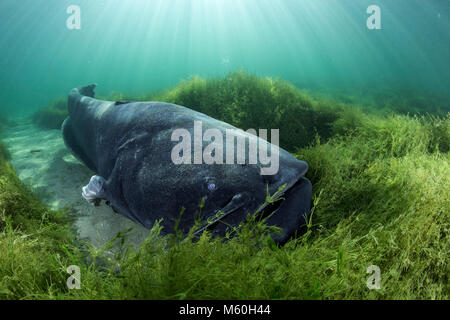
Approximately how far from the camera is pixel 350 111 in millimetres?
5906

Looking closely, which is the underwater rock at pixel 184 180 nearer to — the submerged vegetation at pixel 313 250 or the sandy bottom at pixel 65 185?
the submerged vegetation at pixel 313 250

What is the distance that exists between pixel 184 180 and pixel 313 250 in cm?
127

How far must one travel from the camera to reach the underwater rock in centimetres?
210

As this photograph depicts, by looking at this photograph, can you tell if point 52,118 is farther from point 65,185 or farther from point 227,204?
point 227,204

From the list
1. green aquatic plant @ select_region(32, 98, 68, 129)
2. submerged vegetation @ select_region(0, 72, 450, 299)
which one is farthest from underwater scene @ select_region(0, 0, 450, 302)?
green aquatic plant @ select_region(32, 98, 68, 129)

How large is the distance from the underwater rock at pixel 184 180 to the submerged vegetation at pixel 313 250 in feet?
0.67

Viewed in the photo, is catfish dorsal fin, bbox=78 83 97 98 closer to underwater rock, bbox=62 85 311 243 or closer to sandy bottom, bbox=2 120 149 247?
sandy bottom, bbox=2 120 149 247

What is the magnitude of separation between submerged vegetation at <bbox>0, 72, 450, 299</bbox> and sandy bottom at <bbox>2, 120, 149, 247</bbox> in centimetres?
33

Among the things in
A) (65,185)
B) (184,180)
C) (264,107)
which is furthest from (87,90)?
(184,180)

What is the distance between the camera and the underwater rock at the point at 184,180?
2100 mm

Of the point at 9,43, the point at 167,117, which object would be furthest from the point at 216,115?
the point at 9,43

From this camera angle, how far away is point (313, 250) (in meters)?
1.86

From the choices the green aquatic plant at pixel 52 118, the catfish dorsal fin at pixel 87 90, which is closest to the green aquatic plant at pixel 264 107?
the catfish dorsal fin at pixel 87 90
